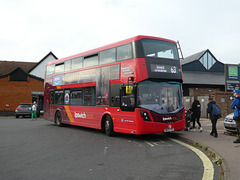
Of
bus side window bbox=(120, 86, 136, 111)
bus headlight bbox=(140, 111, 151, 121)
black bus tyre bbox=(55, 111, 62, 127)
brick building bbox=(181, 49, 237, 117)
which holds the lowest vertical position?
black bus tyre bbox=(55, 111, 62, 127)

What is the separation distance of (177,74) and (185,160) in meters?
4.19

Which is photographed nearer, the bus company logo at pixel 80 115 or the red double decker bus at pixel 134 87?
the red double decker bus at pixel 134 87

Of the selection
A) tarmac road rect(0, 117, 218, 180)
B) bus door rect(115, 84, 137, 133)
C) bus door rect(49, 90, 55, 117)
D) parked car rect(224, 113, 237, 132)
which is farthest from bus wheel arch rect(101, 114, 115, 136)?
bus door rect(49, 90, 55, 117)

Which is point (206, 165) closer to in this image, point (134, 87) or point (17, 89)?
point (134, 87)

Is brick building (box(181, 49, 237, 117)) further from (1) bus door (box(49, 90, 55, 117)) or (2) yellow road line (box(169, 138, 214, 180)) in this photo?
(2) yellow road line (box(169, 138, 214, 180))

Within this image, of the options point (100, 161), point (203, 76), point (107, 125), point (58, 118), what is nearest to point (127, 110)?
point (107, 125)

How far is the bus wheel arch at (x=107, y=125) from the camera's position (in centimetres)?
977

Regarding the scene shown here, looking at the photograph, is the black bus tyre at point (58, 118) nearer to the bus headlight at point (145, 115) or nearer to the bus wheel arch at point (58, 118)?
the bus wheel arch at point (58, 118)

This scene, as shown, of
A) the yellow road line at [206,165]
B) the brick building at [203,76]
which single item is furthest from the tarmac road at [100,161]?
the brick building at [203,76]

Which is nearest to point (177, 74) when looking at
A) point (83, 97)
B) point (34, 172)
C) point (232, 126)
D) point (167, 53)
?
point (167, 53)

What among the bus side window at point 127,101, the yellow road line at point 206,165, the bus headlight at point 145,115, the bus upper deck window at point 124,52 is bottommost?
the yellow road line at point 206,165

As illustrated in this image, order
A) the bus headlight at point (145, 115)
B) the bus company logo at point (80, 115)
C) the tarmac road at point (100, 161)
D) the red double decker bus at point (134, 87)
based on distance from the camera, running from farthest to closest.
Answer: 1. the bus company logo at point (80, 115)
2. the red double decker bus at point (134, 87)
3. the bus headlight at point (145, 115)
4. the tarmac road at point (100, 161)

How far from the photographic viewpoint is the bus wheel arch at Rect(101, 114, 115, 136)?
9.77 meters

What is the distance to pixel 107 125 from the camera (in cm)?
1006
